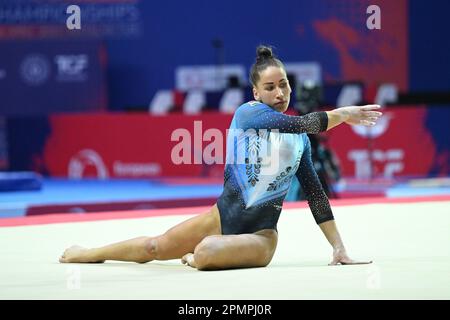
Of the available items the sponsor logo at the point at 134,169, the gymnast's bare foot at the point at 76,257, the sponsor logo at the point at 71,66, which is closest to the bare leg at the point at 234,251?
the gymnast's bare foot at the point at 76,257

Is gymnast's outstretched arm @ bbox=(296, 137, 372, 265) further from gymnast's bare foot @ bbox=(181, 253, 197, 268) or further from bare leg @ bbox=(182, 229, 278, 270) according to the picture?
gymnast's bare foot @ bbox=(181, 253, 197, 268)

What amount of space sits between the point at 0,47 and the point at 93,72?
4.14ft

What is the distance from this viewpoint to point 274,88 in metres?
3.78

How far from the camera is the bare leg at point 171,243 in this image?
3852mm

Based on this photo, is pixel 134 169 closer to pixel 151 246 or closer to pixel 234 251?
pixel 151 246

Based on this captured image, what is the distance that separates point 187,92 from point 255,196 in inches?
341

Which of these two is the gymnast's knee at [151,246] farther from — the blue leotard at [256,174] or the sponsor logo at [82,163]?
the sponsor logo at [82,163]

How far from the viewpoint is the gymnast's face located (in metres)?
3.75

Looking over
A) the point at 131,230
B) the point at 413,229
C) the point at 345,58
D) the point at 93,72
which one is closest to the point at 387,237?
the point at 413,229

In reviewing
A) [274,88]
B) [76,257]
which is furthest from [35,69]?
[274,88]

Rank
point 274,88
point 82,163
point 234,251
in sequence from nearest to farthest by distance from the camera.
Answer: point 234,251, point 274,88, point 82,163

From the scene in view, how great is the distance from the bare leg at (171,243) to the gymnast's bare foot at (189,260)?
2 cm

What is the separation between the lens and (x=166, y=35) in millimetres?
14117

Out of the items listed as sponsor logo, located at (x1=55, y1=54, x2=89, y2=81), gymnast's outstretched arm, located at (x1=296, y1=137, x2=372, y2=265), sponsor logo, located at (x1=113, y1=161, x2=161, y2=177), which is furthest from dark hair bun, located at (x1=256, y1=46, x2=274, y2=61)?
sponsor logo, located at (x1=55, y1=54, x2=89, y2=81)
